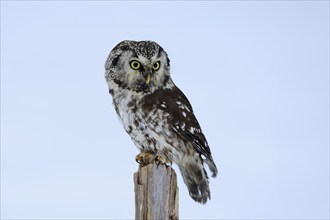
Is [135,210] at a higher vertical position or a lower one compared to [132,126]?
lower

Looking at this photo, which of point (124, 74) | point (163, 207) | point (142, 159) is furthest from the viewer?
point (124, 74)

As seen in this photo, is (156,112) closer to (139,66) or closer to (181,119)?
(181,119)

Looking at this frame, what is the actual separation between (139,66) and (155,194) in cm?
228

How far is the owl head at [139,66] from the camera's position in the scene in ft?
20.6

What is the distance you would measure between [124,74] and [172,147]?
0.96 metres

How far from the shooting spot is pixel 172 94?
651 cm

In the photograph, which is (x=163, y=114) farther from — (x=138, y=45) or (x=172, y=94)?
(x=138, y=45)

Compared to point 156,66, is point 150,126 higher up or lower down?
lower down

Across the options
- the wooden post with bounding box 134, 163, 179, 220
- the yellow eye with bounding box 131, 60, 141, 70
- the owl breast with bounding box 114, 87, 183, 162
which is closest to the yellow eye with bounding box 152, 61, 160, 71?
the yellow eye with bounding box 131, 60, 141, 70

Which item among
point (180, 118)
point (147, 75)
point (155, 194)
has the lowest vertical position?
point (155, 194)

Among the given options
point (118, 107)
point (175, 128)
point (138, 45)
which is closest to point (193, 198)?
point (175, 128)

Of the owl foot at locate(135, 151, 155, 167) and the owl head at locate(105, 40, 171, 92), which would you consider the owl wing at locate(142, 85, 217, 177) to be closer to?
the owl head at locate(105, 40, 171, 92)

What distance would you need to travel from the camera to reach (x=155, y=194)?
4344 millimetres

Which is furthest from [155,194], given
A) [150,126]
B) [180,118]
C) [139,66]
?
[139,66]
